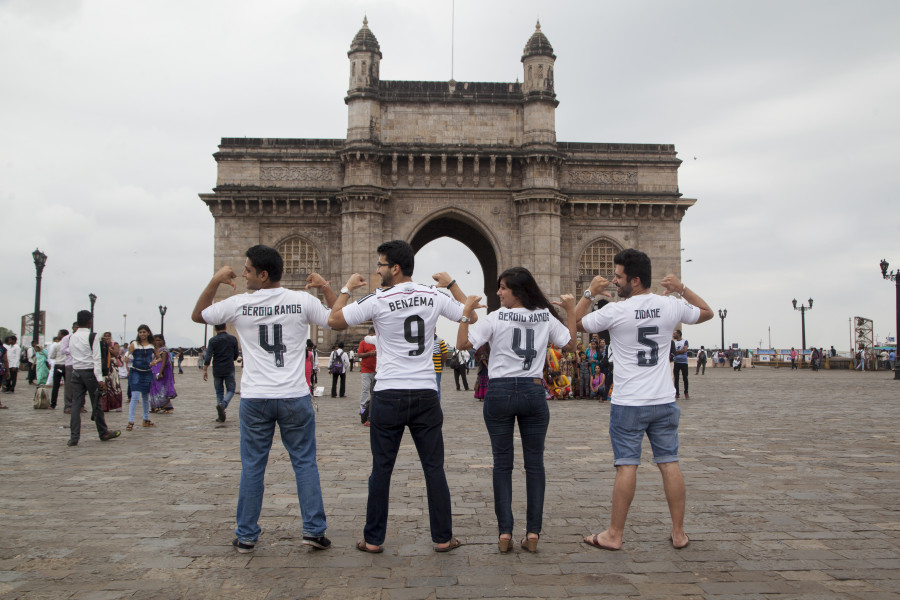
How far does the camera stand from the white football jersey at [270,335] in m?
5.17

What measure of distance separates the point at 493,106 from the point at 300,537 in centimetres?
3199

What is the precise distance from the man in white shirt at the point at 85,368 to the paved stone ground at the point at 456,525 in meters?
0.37

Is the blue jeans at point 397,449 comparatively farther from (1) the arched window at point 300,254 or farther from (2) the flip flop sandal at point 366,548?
(1) the arched window at point 300,254

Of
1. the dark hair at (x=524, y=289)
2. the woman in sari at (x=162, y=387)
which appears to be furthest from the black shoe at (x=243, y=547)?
the woman in sari at (x=162, y=387)

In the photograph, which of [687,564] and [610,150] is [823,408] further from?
[610,150]

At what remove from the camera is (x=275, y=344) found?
523cm

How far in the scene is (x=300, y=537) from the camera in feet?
17.6

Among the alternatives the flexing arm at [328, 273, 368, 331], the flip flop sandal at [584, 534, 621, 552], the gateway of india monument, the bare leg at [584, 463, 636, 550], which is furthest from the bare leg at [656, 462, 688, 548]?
the gateway of india monument

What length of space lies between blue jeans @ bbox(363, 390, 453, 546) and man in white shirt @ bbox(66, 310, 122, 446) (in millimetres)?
6767

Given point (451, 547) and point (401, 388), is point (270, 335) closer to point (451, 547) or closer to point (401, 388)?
point (401, 388)

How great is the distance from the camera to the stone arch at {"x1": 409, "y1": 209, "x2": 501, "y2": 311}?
3534 cm

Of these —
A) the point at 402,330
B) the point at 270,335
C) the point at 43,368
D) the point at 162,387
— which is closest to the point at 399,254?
the point at 402,330

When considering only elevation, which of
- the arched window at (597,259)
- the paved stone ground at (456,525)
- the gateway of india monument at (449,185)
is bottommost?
the paved stone ground at (456,525)

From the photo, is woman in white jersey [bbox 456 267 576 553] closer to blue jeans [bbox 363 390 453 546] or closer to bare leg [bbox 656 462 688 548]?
blue jeans [bbox 363 390 453 546]
